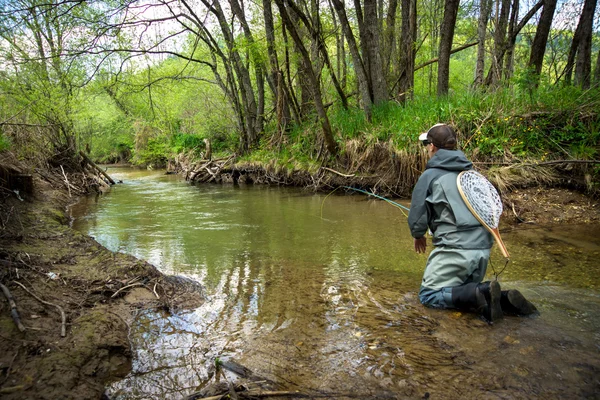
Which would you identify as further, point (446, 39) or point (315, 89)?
point (315, 89)

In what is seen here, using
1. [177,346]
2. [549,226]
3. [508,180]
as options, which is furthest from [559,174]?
[177,346]

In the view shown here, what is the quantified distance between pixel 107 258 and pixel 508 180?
6.64m

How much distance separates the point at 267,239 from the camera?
5.81 metres

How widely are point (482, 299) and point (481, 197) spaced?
31.4 inches

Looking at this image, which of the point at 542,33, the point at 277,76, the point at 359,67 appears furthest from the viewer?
the point at 277,76

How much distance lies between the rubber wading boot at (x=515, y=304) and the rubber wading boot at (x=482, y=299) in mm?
112

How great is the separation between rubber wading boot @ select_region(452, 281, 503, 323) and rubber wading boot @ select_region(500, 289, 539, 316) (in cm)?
11

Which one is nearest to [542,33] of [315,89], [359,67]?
[359,67]

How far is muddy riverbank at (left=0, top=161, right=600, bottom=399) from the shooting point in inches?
73.5

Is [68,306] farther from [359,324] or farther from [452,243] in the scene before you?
[452,243]

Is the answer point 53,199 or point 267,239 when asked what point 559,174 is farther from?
point 53,199

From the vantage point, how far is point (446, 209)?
2.85 metres

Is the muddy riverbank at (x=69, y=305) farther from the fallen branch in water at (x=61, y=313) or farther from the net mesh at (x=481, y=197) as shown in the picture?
the net mesh at (x=481, y=197)

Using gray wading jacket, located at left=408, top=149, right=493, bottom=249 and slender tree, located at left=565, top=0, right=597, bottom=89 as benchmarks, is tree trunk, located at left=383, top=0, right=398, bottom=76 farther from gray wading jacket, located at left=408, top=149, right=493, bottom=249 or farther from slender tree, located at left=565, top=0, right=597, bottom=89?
gray wading jacket, located at left=408, top=149, right=493, bottom=249
